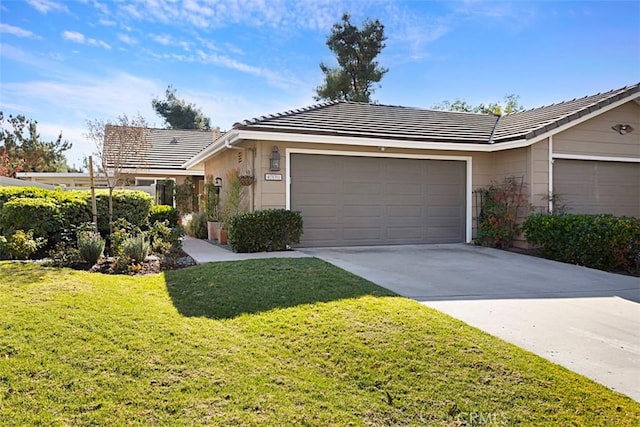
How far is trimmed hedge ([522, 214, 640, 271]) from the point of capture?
808 centimetres

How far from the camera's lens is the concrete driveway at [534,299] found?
405 centimetres

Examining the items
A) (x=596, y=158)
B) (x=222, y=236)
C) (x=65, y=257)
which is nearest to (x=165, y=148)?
(x=222, y=236)


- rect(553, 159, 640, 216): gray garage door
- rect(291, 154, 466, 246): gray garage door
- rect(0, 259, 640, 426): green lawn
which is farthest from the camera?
rect(553, 159, 640, 216): gray garage door

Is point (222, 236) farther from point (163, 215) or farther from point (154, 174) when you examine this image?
point (154, 174)

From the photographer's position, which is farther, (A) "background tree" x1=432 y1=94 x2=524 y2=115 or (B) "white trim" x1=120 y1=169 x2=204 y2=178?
(A) "background tree" x1=432 y1=94 x2=524 y2=115

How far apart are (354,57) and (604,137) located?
18190mm

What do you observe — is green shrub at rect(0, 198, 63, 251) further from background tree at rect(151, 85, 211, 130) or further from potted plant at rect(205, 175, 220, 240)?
background tree at rect(151, 85, 211, 130)

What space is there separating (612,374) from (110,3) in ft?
34.8

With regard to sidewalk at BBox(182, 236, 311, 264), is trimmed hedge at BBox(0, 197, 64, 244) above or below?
above

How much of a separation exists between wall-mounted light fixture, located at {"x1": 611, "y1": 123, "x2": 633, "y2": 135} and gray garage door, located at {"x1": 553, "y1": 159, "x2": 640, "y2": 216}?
2.81ft

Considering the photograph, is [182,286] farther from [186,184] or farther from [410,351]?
[186,184]

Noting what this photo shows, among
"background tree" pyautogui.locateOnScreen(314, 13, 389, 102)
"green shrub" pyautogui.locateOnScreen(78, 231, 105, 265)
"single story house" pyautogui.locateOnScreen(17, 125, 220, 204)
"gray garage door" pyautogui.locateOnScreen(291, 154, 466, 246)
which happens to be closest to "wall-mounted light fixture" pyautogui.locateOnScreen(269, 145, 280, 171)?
"gray garage door" pyautogui.locateOnScreen(291, 154, 466, 246)

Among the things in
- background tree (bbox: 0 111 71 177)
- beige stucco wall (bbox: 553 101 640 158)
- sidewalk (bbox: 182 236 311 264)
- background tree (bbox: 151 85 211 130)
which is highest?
background tree (bbox: 151 85 211 130)

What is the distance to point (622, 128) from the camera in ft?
38.9
